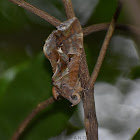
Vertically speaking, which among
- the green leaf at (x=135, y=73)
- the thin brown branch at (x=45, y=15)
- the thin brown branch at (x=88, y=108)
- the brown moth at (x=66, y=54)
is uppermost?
the thin brown branch at (x=45, y=15)

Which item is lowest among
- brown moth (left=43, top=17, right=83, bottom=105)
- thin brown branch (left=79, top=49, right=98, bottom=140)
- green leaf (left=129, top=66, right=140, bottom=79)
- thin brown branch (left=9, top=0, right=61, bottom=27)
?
green leaf (left=129, top=66, right=140, bottom=79)

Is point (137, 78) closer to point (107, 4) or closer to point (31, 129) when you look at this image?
point (107, 4)

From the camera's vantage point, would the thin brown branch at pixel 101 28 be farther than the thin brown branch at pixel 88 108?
Yes

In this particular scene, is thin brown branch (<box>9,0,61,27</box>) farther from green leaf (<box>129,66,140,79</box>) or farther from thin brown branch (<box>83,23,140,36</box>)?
green leaf (<box>129,66,140,79</box>)

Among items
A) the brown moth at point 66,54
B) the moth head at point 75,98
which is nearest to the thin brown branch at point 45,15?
the brown moth at point 66,54

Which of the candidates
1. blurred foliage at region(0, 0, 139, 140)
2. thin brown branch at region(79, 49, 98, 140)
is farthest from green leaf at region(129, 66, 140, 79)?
thin brown branch at region(79, 49, 98, 140)

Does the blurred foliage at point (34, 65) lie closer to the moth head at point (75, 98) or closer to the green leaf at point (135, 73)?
the green leaf at point (135, 73)
